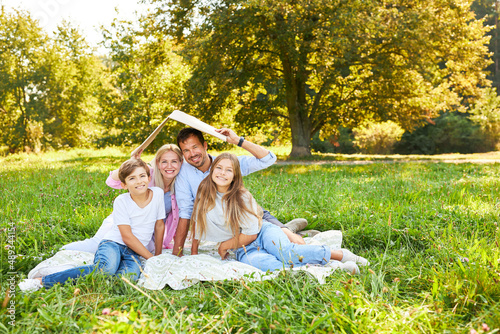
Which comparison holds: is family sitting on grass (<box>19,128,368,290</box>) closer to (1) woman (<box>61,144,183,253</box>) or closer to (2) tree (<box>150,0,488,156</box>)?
(1) woman (<box>61,144,183,253</box>)

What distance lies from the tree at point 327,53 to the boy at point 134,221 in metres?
7.85

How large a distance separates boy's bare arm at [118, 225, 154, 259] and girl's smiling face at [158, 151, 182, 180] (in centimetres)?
78

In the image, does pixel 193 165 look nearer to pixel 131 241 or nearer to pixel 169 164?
pixel 169 164

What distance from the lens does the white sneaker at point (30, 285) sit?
2.91 metres

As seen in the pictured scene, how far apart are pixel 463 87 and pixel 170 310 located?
16447mm

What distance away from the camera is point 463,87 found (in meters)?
15.5

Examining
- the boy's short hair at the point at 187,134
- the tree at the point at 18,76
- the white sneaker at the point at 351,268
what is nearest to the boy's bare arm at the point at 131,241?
the boy's short hair at the point at 187,134

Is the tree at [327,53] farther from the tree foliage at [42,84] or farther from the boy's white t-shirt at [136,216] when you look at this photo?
the tree foliage at [42,84]

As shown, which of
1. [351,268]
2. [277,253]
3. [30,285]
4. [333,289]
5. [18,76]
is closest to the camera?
[333,289]

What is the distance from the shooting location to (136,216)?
3.86 m

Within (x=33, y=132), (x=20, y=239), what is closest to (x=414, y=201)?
(x=20, y=239)

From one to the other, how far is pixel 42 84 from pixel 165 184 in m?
25.6

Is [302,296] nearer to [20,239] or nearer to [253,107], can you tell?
[20,239]

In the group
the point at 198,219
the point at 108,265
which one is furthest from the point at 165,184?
the point at 108,265
